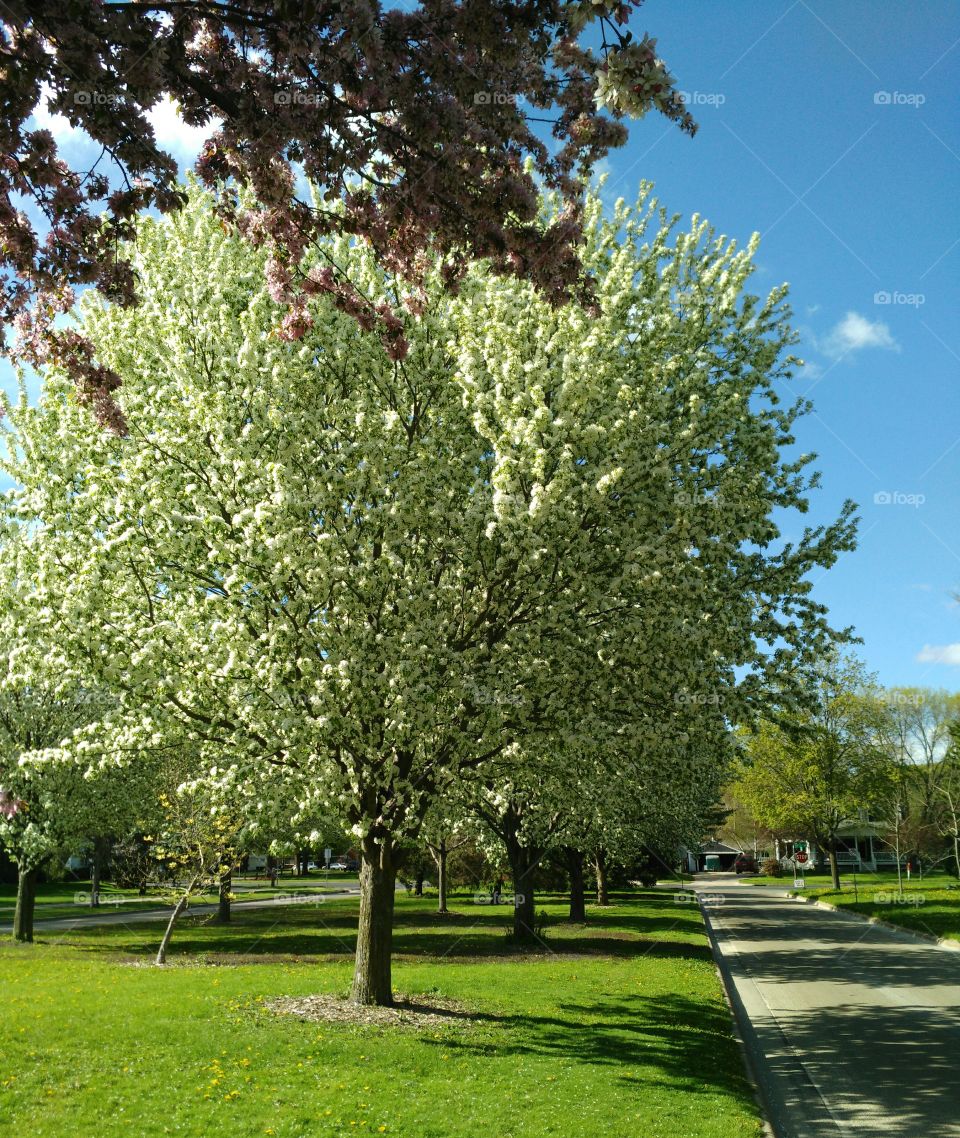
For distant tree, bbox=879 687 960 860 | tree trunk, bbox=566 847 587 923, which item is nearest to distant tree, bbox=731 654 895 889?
distant tree, bbox=879 687 960 860

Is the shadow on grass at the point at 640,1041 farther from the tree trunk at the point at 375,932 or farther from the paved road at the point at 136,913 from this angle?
the paved road at the point at 136,913

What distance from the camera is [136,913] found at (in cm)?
4156

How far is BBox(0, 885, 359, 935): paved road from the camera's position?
110ft

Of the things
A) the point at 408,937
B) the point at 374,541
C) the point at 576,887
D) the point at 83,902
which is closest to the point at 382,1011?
the point at 374,541

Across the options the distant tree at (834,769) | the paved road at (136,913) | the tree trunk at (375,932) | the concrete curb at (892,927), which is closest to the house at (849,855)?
the distant tree at (834,769)

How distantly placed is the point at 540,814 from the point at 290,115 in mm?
23932

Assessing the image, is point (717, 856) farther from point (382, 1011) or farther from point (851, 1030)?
point (382, 1011)

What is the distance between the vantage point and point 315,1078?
10.8m

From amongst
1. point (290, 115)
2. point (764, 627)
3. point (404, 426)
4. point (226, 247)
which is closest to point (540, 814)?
point (764, 627)

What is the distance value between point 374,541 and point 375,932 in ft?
22.0

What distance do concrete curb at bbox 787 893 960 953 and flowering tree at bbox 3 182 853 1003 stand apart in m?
18.2

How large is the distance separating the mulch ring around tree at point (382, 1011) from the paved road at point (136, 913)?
20124mm

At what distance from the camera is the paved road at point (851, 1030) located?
10156mm

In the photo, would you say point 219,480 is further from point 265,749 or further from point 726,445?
point 726,445
